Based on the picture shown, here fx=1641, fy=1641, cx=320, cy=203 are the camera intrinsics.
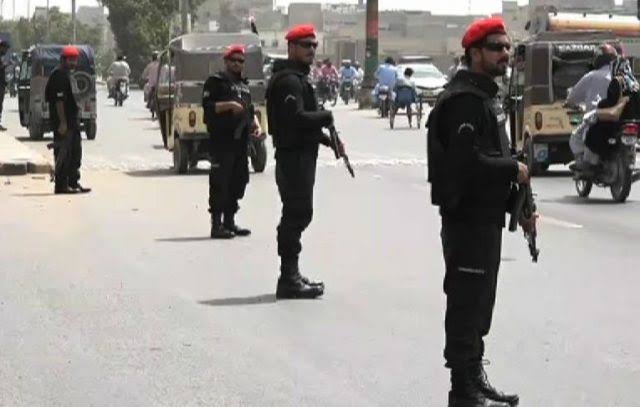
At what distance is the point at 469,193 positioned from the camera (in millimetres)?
7121

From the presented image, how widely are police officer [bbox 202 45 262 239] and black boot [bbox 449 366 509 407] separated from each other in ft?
A: 24.3

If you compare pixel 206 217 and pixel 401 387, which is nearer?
pixel 401 387

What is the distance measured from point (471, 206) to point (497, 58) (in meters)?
0.65

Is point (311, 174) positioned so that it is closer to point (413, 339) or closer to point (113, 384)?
point (413, 339)

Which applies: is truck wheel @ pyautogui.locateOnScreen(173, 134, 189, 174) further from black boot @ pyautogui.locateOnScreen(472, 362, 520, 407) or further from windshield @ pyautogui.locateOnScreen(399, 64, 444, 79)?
windshield @ pyautogui.locateOnScreen(399, 64, 444, 79)

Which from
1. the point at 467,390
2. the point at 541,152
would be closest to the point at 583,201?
the point at 541,152

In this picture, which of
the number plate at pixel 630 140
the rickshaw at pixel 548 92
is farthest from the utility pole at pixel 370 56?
the number plate at pixel 630 140

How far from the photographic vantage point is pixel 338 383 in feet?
27.1

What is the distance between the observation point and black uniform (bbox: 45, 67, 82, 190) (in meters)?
19.6

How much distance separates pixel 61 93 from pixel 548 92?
7.10 m

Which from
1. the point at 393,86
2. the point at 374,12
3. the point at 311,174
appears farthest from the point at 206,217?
the point at 374,12

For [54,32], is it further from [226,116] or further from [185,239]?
[226,116]

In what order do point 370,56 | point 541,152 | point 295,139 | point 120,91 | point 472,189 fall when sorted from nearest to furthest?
point 472,189
point 295,139
point 541,152
point 370,56
point 120,91

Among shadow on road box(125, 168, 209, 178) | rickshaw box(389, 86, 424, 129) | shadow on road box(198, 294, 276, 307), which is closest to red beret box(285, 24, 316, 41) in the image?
shadow on road box(198, 294, 276, 307)
